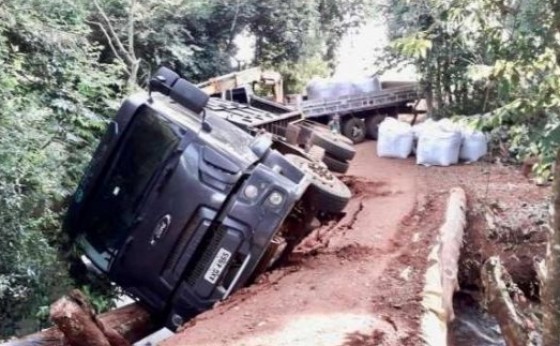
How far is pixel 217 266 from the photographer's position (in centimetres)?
487

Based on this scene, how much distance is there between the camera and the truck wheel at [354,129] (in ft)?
41.0

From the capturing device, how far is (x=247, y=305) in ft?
15.5

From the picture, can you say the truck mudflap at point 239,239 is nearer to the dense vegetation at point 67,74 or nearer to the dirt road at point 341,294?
the dirt road at point 341,294

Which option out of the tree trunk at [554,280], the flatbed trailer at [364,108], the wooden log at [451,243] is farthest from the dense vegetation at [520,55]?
Result: the flatbed trailer at [364,108]

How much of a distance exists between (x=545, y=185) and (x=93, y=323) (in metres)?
6.61

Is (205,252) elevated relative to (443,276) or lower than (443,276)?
lower

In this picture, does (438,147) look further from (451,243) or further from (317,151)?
(451,243)

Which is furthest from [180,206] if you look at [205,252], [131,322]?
[131,322]

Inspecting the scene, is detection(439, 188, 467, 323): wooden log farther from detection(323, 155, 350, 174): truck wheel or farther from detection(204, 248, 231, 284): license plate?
detection(204, 248, 231, 284): license plate

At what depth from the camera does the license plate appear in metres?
4.84

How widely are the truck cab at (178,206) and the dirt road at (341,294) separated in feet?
1.29

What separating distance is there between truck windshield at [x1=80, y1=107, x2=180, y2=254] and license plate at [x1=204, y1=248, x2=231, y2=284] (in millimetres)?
737

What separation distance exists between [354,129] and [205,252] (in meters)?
7.99

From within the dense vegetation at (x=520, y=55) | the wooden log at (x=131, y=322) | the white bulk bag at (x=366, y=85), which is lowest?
the wooden log at (x=131, y=322)
